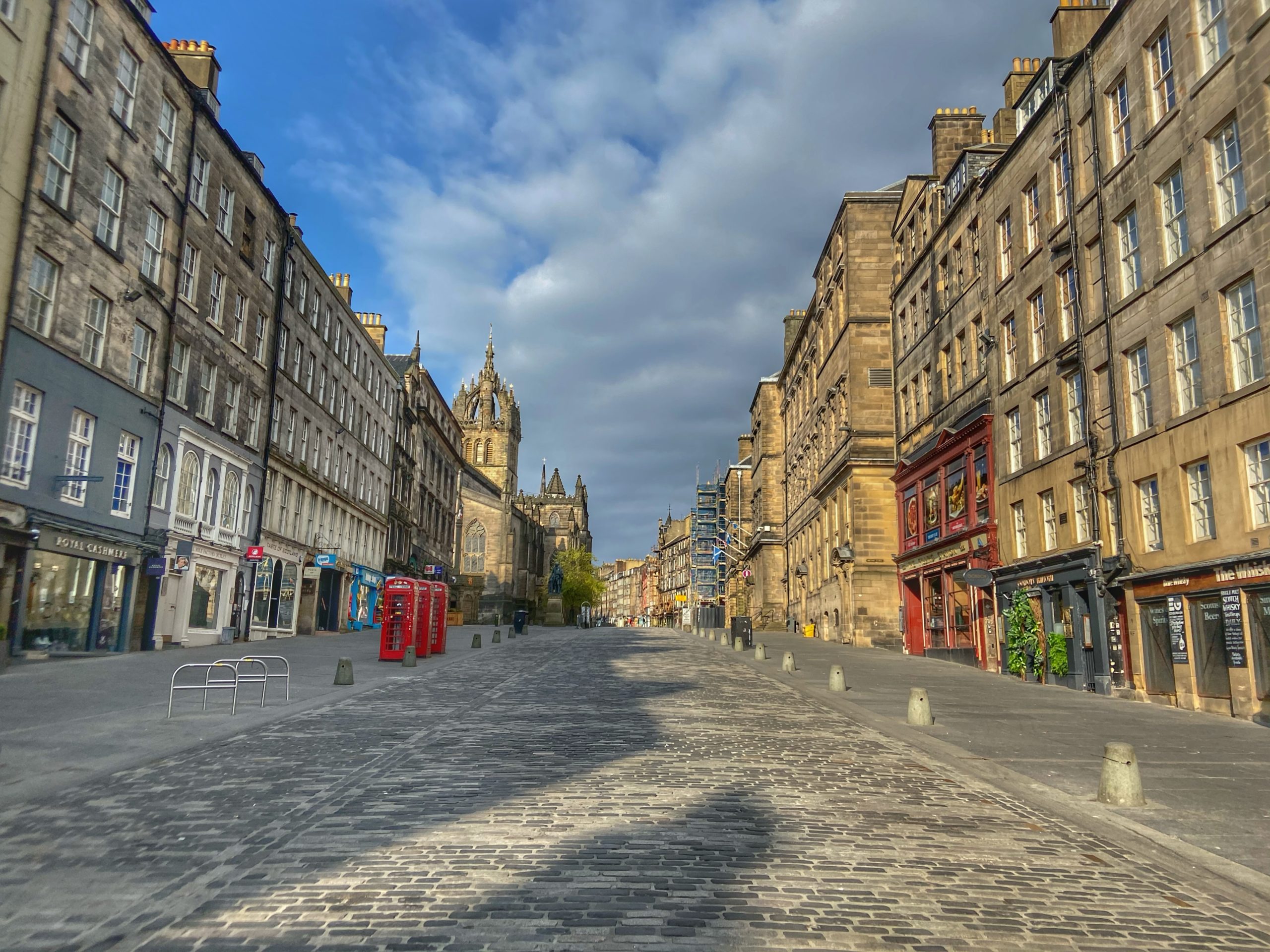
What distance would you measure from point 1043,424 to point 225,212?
81.6 feet

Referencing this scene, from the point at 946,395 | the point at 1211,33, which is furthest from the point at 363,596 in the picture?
the point at 1211,33

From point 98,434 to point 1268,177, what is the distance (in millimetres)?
23977

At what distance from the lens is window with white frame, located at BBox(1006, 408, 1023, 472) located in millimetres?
24172

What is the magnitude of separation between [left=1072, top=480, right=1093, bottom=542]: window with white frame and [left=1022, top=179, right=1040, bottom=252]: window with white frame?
650 centimetres

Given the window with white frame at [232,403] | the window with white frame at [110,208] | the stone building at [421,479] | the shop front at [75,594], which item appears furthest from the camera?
the stone building at [421,479]

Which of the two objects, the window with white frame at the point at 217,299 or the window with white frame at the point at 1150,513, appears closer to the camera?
the window with white frame at the point at 1150,513

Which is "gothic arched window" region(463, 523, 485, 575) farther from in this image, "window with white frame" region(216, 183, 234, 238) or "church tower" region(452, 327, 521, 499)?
"window with white frame" region(216, 183, 234, 238)

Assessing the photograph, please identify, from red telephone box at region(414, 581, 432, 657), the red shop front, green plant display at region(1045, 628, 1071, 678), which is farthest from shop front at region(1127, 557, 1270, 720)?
red telephone box at region(414, 581, 432, 657)

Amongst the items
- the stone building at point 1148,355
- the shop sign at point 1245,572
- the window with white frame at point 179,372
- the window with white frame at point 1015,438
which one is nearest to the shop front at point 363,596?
the window with white frame at point 179,372

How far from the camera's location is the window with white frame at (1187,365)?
1653 centimetres

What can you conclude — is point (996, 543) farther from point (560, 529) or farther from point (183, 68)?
point (560, 529)

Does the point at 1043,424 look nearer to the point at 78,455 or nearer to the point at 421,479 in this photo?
the point at 78,455

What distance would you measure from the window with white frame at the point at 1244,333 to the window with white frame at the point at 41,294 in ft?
74.9

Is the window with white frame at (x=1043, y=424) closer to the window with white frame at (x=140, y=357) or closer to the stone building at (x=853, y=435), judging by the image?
the stone building at (x=853, y=435)
